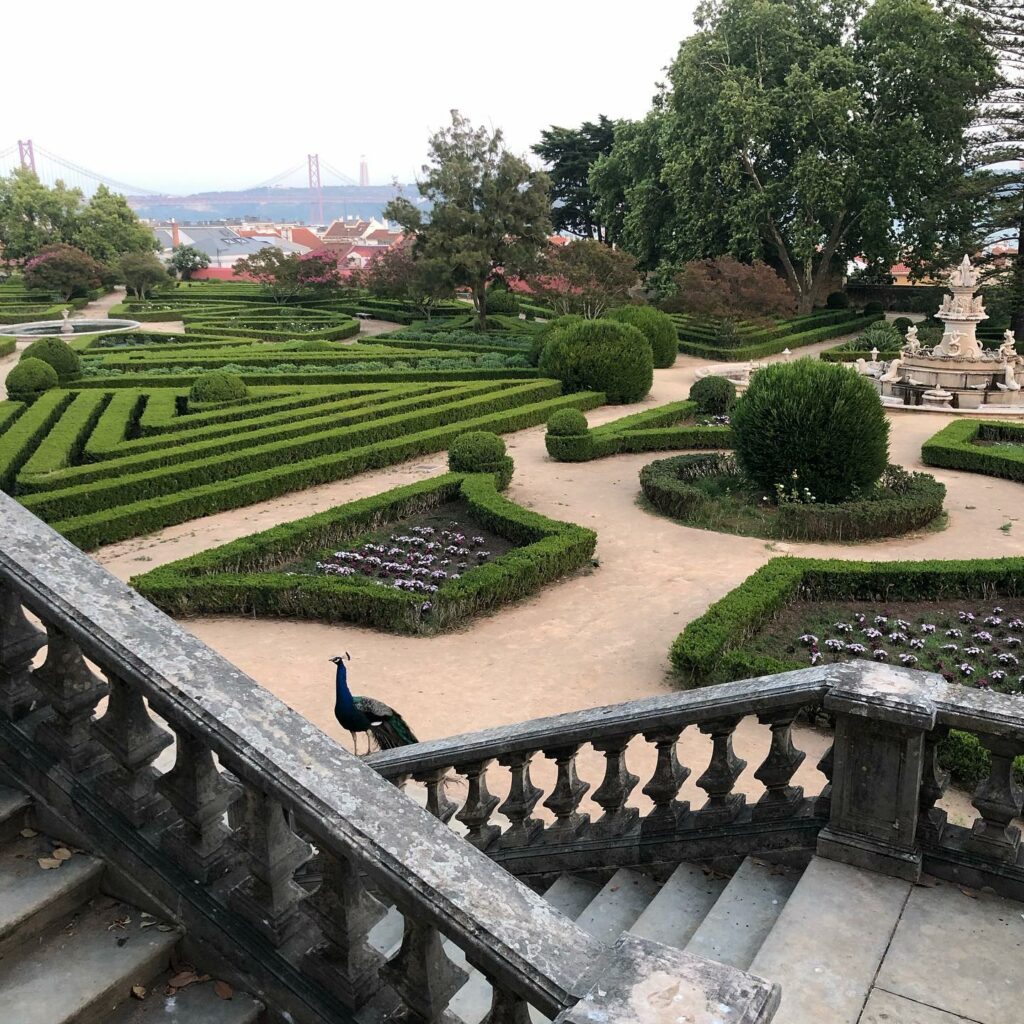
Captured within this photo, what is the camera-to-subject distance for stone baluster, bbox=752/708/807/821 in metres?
4.44

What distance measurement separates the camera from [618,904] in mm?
4555

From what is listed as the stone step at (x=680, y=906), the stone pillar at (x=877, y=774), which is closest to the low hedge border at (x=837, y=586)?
the stone step at (x=680, y=906)

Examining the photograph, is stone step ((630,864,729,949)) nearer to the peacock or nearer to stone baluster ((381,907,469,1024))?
stone baluster ((381,907,469,1024))

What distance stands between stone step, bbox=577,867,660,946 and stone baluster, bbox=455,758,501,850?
2.56ft

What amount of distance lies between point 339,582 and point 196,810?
7.97 meters

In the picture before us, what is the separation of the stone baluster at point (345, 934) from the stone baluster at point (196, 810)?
431 millimetres

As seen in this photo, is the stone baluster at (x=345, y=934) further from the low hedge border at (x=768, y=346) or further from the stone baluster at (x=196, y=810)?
the low hedge border at (x=768, y=346)

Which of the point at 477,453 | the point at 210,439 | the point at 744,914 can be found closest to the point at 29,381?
the point at 210,439

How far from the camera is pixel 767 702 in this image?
4.31 m

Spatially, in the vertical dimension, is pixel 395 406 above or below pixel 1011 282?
below

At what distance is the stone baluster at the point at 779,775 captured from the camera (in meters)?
4.44

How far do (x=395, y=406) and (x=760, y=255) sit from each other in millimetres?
24227

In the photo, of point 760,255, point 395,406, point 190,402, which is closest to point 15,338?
point 190,402

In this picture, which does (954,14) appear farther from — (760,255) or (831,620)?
(831,620)
